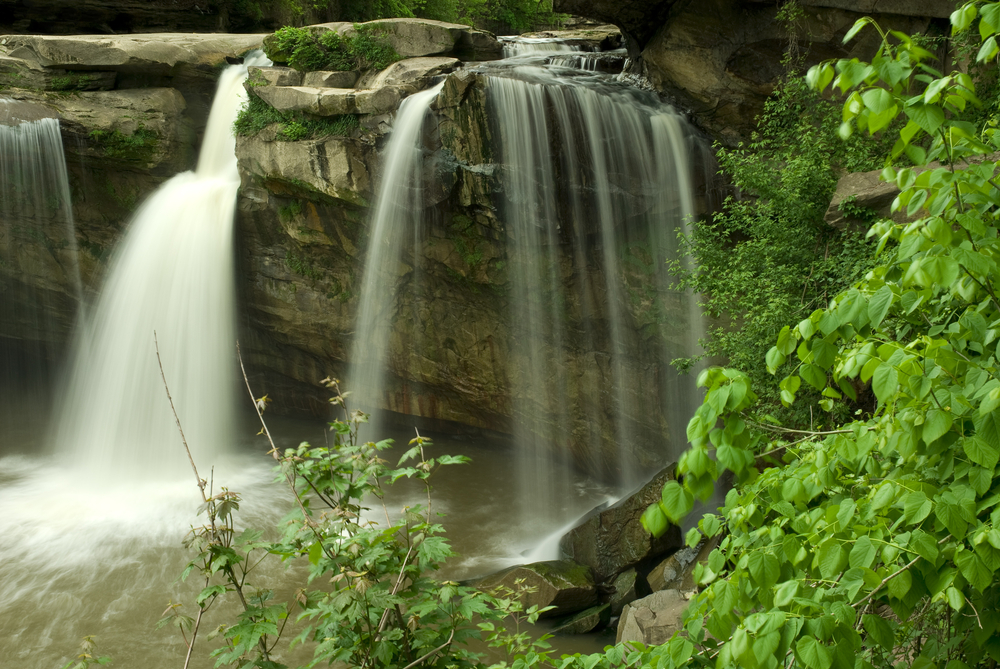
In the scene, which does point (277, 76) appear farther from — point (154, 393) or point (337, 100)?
point (154, 393)

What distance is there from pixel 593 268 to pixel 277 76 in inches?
220

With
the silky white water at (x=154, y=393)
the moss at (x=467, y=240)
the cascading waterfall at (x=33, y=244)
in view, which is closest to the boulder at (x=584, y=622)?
the silky white water at (x=154, y=393)

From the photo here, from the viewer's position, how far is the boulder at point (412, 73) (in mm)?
9500

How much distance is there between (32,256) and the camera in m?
11.6

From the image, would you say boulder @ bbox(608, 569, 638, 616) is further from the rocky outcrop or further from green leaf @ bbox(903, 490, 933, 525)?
the rocky outcrop

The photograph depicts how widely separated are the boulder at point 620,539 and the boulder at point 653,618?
149 cm

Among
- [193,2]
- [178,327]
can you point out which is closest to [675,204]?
[178,327]

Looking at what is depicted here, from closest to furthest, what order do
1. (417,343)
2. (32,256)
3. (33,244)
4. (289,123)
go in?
(289,123)
(417,343)
(33,244)
(32,256)

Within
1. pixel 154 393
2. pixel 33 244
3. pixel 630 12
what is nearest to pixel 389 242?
pixel 154 393

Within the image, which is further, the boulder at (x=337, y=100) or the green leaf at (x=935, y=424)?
the boulder at (x=337, y=100)

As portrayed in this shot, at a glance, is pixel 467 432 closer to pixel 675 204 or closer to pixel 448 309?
pixel 448 309

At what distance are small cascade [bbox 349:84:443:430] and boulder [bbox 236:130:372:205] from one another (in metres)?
0.35

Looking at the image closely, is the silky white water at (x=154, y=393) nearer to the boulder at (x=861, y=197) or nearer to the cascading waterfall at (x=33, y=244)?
the cascading waterfall at (x=33, y=244)

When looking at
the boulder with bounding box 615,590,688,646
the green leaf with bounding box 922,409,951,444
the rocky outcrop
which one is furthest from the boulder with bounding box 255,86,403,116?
the green leaf with bounding box 922,409,951,444
